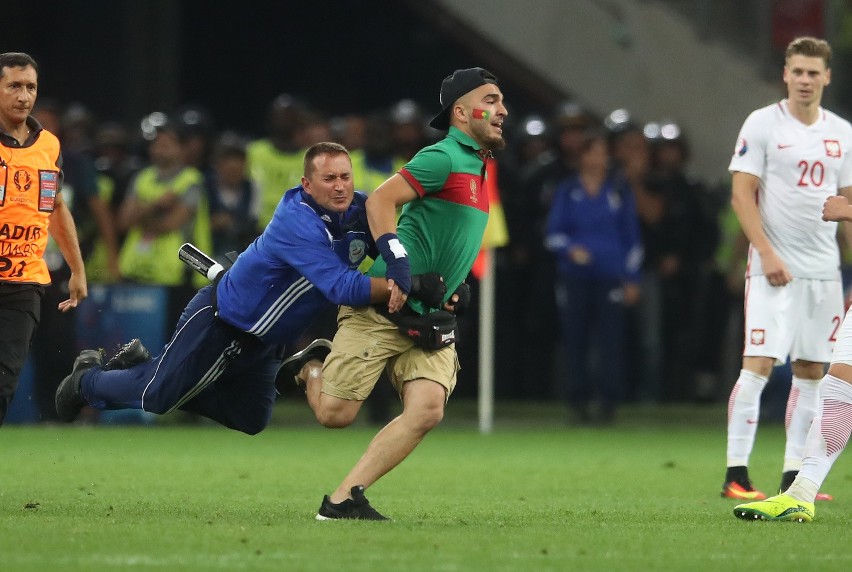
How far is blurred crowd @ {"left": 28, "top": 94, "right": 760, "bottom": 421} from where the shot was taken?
15.9 meters

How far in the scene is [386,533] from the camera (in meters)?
8.10

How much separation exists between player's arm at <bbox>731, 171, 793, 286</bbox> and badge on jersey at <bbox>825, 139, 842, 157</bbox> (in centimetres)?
43

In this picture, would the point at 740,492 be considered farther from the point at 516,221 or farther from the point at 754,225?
the point at 516,221

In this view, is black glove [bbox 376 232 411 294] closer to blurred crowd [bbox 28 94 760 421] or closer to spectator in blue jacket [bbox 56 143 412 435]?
spectator in blue jacket [bbox 56 143 412 435]

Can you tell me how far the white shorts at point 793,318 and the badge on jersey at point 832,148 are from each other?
28.8 inches

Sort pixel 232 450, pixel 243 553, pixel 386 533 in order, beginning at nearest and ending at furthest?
pixel 243 553
pixel 386 533
pixel 232 450

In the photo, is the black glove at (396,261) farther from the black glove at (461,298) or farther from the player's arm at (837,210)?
the player's arm at (837,210)

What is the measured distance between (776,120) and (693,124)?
10.1 m

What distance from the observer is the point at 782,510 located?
885cm

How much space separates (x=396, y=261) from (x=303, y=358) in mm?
1059

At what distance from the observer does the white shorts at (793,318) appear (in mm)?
10180

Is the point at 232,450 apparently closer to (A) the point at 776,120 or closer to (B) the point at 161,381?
(B) the point at 161,381

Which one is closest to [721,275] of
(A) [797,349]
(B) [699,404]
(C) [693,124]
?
(B) [699,404]

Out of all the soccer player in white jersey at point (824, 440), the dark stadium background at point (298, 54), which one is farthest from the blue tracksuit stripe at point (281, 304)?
the dark stadium background at point (298, 54)
